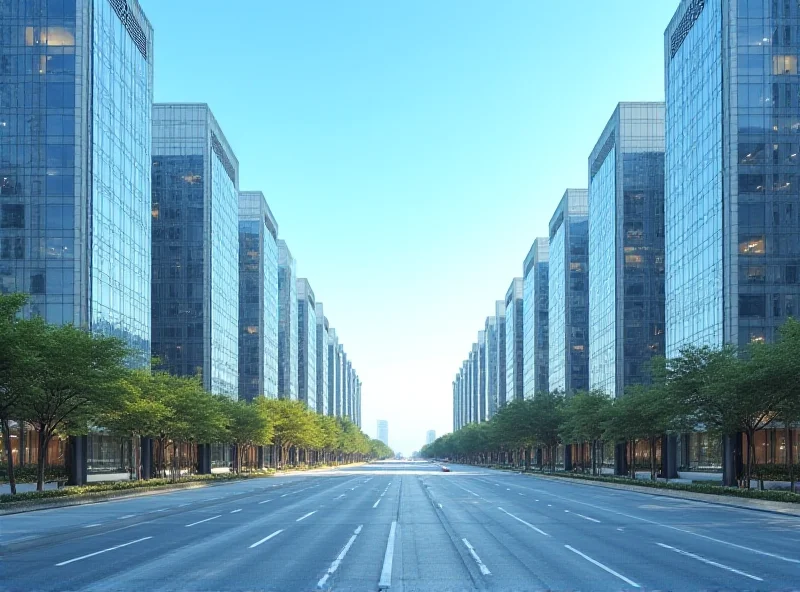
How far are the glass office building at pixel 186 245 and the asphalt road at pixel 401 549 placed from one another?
76.7 meters

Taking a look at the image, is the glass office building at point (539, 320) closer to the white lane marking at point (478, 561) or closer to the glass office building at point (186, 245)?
the glass office building at point (186, 245)

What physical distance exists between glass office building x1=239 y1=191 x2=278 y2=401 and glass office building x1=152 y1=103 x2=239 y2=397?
3451 centimetres

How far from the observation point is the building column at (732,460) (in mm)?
61844

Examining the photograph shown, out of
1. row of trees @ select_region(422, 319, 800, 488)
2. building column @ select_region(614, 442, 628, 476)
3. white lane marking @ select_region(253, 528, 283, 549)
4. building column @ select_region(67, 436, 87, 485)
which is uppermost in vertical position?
row of trees @ select_region(422, 319, 800, 488)

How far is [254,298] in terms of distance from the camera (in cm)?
16338

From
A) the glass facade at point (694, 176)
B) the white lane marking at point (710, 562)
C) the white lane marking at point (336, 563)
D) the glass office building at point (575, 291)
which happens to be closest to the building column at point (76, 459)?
the white lane marking at point (336, 563)

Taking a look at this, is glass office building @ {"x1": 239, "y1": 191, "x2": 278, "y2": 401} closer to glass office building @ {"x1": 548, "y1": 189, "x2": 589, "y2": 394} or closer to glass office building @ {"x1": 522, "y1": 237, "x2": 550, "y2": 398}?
glass office building @ {"x1": 548, "y1": 189, "x2": 589, "y2": 394}

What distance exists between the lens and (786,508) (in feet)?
129

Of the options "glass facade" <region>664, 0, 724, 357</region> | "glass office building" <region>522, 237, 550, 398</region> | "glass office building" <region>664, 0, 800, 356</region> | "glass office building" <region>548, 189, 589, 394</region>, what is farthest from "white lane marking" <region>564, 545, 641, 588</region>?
"glass office building" <region>522, 237, 550, 398</region>

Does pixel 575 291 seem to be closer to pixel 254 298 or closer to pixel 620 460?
pixel 620 460

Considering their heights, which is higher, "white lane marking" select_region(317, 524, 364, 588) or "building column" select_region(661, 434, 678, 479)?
"white lane marking" select_region(317, 524, 364, 588)

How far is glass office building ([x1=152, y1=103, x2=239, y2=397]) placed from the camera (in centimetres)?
11688

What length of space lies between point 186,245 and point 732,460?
77.7 metres

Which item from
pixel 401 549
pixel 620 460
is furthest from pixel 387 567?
pixel 620 460
